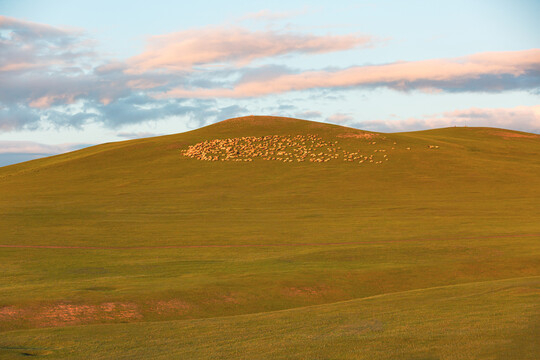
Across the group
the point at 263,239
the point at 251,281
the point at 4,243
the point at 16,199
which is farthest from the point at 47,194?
the point at 251,281

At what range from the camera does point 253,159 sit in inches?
→ 3056

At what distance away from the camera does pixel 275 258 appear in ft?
102

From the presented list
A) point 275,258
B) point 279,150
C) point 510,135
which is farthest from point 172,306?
point 510,135

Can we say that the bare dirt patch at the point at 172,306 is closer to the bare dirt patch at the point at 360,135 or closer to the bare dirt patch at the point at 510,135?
the bare dirt patch at the point at 360,135

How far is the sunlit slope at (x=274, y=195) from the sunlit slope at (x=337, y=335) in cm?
1912

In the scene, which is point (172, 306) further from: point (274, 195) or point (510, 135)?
point (510, 135)

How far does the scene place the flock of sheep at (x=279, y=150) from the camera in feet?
252

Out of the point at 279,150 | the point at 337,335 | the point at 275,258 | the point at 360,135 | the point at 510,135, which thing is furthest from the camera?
the point at 510,135

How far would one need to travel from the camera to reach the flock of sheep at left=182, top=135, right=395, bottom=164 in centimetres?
7669

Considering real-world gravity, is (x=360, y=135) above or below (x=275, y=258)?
above

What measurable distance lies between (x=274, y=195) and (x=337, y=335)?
4380 centimetres

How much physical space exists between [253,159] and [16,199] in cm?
3090

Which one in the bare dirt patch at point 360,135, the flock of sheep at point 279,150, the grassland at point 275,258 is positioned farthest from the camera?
the bare dirt patch at point 360,135

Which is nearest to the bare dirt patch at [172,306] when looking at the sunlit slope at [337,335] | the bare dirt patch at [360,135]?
the sunlit slope at [337,335]
